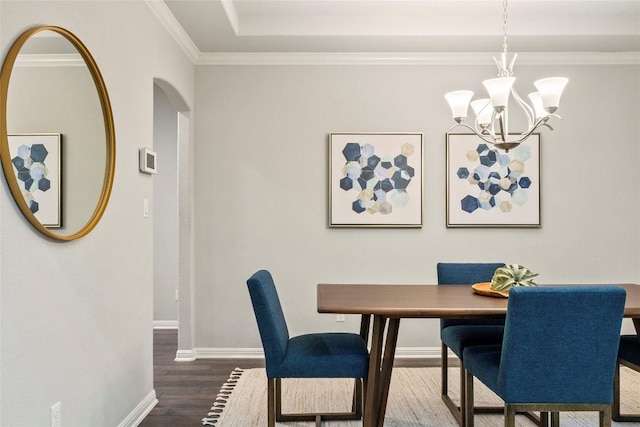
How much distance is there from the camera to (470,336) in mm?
2852

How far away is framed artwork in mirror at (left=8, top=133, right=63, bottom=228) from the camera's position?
1.72 metres

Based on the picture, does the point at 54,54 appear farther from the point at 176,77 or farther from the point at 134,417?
the point at 134,417

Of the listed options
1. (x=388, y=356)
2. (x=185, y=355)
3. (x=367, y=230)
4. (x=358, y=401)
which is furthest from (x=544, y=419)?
(x=185, y=355)

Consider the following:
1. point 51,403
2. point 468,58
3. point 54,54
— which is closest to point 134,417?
point 51,403

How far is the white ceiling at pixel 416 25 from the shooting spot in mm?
3551

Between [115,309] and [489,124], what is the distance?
2.30 metres

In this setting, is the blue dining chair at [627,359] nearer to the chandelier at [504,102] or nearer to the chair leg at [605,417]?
the chair leg at [605,417]

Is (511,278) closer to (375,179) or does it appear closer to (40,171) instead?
(375,179)

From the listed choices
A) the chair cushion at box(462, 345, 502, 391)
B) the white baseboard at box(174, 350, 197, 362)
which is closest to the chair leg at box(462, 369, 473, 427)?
the chair cushion at box(462, 345, 502, 391)

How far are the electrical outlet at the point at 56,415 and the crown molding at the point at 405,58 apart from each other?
3.01 meters

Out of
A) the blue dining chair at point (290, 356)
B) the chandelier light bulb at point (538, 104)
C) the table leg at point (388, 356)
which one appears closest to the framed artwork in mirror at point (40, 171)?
the blue dining chair at point (290, 356)

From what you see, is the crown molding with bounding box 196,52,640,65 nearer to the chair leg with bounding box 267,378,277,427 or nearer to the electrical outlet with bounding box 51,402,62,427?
the chair leg with bounding box 267,378,277,427

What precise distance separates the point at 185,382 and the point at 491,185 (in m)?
2.89

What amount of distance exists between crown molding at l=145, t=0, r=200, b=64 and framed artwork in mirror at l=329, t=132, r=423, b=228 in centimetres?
134
